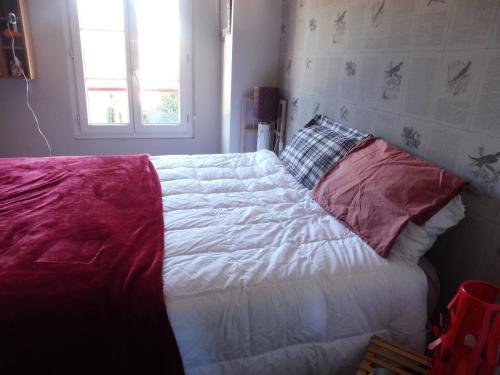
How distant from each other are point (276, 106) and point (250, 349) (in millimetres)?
2316

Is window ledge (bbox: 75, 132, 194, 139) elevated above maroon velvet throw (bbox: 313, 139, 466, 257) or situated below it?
below

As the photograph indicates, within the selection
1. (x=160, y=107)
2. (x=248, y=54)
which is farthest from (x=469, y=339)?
(x=160, y=107)

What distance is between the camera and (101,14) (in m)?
3.12

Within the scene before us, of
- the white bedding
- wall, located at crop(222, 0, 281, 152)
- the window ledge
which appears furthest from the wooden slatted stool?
the window ledge

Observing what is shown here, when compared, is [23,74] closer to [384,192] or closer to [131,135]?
[131,135]

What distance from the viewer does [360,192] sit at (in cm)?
146

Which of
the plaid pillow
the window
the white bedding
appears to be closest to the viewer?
the white bedding

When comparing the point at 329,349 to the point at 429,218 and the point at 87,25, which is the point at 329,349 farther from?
the point at 87,25

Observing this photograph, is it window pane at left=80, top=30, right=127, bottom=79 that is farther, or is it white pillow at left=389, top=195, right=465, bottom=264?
window pane at left=80, top=30, right=127, bottom=79

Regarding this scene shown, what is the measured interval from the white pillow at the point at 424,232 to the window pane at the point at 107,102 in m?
2.91

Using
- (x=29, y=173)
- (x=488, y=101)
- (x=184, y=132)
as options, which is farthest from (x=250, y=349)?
(x=184, y=132)

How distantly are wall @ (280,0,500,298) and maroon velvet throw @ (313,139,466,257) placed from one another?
0.11 m

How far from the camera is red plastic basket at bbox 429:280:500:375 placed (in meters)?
0.86

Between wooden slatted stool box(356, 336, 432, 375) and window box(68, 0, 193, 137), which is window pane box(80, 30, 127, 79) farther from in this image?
wooden slatted stool box(356, 336, 432, 375)
